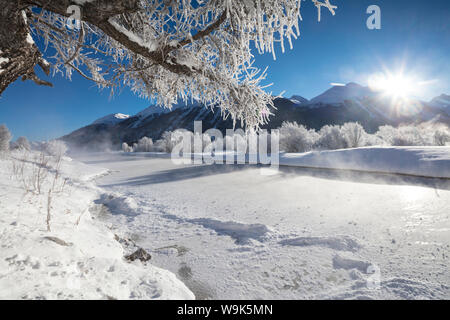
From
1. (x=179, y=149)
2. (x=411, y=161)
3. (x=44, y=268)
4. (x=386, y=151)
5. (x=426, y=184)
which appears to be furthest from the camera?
(x=179, y=149)

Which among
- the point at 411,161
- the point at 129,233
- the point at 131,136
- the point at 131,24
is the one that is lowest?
the point at 129,233

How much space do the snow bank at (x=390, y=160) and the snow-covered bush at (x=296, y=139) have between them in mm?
6954

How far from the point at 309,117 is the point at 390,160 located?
232ft

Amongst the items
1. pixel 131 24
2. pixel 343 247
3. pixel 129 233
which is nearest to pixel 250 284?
pixel 343 247

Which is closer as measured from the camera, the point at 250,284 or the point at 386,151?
the point at 250,284

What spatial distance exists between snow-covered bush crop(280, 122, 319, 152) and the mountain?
3726cm

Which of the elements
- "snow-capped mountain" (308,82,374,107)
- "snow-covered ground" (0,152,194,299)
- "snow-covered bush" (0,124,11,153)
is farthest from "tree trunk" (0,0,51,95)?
"snow-capped mountain" (308,82,374,107)

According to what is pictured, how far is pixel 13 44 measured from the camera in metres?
1.81

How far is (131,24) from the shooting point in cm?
271

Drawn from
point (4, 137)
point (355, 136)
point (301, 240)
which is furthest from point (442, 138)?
point (4, 137)

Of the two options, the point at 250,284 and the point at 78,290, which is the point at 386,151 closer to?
the point at 250,284

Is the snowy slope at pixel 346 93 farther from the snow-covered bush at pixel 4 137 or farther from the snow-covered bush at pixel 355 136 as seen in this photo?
the snow-covered bush at pixel 4 137

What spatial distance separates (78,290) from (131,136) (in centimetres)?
9892
